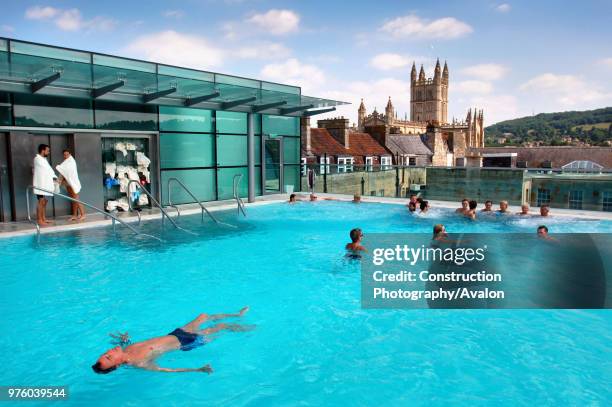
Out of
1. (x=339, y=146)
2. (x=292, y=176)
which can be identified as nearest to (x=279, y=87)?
(x=292, y=176)

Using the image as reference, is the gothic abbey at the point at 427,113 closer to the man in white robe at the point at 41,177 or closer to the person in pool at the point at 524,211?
the person in pool at the point at 524,211

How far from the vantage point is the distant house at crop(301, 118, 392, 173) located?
110 feet

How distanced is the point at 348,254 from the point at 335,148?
28.8m

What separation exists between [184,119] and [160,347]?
38.3 ft

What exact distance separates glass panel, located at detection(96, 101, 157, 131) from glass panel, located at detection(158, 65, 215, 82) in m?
1.15

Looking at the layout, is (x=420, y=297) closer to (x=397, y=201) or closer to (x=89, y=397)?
(x=89, y=397)

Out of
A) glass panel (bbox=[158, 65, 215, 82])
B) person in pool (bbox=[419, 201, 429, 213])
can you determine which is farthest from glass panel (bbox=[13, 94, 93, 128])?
person in pool (bbox=[419, 201, 429, 213])

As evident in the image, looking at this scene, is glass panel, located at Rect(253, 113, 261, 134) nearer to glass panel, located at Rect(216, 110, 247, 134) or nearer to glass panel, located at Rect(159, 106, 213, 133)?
glass panel, located at Rect(216, 110, 247, 134)

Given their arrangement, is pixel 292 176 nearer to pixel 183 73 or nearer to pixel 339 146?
pixel 183 73

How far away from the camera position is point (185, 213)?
14.5 m

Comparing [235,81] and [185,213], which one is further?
[235,81]

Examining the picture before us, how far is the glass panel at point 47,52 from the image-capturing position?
466 inches

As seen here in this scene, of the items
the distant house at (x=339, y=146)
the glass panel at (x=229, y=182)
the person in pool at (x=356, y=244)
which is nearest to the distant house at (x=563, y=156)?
the distant house at (x=339, y=146)

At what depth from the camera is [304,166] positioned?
2041 centimetres
